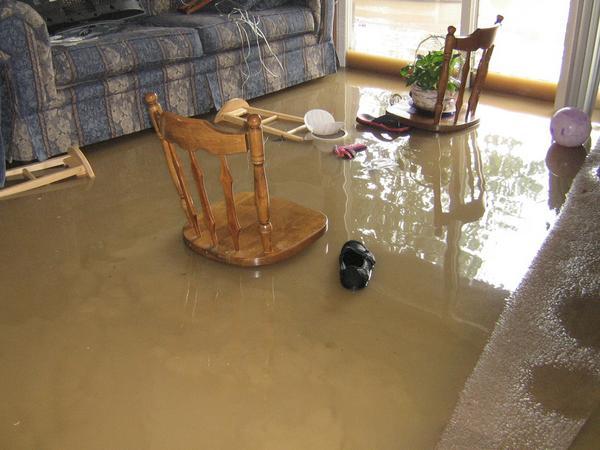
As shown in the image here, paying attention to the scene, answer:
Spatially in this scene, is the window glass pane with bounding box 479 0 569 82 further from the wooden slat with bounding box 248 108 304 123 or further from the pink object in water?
Result: the wooden slat with bounding box 248 108 304 123

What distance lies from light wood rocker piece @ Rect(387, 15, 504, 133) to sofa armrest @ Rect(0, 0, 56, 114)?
5.93 feet

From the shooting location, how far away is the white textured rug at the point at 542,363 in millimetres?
1307

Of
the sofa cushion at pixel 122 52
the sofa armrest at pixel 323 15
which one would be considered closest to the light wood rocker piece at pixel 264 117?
the sofa cushion at pixel 122 52

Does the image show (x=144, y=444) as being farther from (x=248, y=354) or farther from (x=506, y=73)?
(x=506, y=73)

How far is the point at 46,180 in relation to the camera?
2.59 m

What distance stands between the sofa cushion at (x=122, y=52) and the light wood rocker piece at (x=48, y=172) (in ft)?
1.18

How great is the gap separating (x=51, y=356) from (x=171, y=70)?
2027mm

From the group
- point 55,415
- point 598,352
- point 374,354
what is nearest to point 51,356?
point 55,415

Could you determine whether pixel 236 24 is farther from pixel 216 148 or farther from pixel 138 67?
pixel 216 148

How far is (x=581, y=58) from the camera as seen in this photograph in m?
3.19

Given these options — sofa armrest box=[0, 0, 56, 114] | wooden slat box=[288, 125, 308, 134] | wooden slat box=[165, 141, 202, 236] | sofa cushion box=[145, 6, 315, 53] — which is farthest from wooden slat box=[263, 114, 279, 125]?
wooden slat box=[165, 141, 202, 236]

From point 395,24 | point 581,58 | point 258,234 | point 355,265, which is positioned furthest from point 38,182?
point 395,24

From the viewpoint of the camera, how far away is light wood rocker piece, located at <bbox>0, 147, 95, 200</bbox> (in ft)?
8.33

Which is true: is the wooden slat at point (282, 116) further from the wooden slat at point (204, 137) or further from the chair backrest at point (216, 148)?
the wooden slat at point (204, 137)
